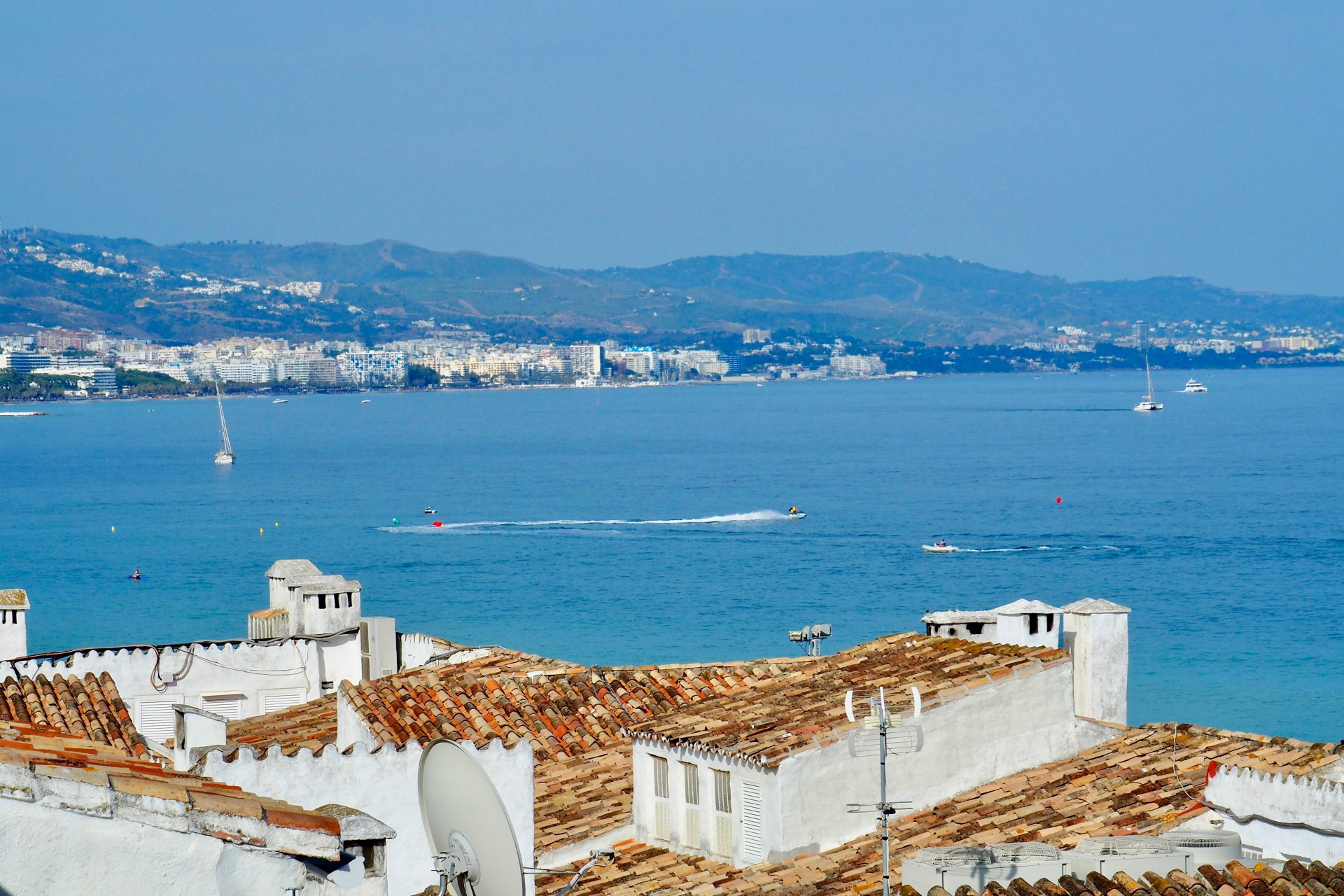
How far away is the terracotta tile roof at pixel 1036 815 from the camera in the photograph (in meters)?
9.75

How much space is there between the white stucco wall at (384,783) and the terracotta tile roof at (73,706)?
3.43 meters

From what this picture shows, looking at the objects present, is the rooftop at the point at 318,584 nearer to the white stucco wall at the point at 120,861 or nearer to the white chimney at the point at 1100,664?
the white chimney at the point at 1100,664

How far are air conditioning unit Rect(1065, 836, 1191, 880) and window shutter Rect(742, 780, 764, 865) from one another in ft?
8.33

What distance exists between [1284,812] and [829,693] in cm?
327

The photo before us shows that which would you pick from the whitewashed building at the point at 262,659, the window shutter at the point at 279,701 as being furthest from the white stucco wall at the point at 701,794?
the window shutter at the point at 279,701

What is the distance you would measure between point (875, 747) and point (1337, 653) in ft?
128

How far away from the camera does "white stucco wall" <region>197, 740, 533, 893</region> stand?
28.4 ft

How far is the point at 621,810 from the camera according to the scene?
1114 cm

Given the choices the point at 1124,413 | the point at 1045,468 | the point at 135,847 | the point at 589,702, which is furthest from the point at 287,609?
the point at 1124,413

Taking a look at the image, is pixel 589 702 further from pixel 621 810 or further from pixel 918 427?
pixel 918 427

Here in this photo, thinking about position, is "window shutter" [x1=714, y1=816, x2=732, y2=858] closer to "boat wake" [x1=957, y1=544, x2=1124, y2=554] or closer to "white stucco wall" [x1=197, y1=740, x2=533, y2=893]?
"white stucco wall" [x1=197, y1=740, x2=533, y2=893]

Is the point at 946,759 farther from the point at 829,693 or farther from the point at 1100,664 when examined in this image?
the point at 1100,664

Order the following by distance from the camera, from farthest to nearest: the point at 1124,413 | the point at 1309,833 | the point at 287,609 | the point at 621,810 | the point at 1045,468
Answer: the point at 1124,413 → the point at 1045,468 → the point at 287,609 → the point at 621,810 → the point at 1309,833

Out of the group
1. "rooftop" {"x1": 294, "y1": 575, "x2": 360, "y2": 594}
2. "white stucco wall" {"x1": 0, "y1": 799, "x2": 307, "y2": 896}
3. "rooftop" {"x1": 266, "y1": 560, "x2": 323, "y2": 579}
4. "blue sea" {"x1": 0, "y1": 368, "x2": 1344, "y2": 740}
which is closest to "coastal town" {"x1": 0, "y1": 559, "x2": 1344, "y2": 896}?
"white stucco wall" {"x1": 0, "y1": 799, "x2": 307, "y2": 896}
